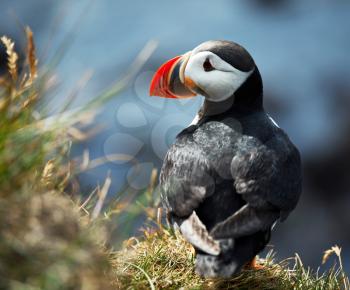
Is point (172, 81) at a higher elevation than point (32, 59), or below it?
below

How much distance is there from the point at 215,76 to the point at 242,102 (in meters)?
0.28

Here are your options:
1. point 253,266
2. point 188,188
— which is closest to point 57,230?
point 188,188

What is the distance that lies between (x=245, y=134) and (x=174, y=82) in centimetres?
76

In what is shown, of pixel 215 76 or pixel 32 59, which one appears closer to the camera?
pixel 32 59

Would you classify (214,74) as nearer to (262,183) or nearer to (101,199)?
(262,183)

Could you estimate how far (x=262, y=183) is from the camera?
3789 mm

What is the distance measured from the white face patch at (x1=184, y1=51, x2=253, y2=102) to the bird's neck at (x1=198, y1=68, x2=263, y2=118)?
35 mm

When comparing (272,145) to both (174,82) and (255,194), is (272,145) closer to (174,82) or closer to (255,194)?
(255,194)

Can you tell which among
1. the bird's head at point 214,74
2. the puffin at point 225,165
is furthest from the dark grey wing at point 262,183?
the bird's head at point 214,74

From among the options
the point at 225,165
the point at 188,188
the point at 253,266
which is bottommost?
the point at 253,266

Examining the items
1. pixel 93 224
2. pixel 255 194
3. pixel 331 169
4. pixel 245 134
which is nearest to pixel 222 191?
pixel 255 194

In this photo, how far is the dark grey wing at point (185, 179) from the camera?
376 centimetres

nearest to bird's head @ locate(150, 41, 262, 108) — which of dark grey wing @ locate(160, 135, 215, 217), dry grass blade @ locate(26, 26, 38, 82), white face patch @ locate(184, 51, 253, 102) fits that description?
white face patch @ locate(184, 51, 253, 102)

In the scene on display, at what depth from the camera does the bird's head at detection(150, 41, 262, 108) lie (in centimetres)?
435
